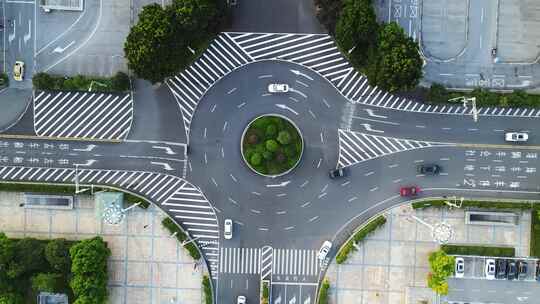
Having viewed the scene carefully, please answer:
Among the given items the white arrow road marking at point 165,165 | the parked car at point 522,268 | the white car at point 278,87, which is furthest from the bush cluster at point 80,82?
the parked car at point 522,268

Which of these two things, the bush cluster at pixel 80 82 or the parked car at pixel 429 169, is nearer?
the bush cluster at pixel 80 82

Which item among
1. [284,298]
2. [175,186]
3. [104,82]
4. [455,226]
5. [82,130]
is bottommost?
[284,298]

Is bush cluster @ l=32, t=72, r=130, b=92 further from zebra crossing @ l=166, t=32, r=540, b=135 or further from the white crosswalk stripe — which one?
the white crosswalk stripe

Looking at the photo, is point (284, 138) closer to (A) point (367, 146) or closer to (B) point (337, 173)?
(B) point (337, 173)

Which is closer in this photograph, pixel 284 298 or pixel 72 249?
pixel 72 249

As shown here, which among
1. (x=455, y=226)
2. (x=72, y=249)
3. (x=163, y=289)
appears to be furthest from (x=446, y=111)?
(x=72, y=249)

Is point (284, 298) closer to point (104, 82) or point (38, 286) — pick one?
point (38, 286)

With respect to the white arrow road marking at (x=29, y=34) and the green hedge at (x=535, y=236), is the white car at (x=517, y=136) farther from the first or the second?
the white arrow road marking at (x=29, y=34)

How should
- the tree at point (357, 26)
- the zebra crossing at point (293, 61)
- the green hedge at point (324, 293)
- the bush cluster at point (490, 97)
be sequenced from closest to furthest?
the tree at point (357, 26)
the bush cluster at point (490, 97)
the zebra crossing at point (293, 61)
the green hedge at point (324, 293)
